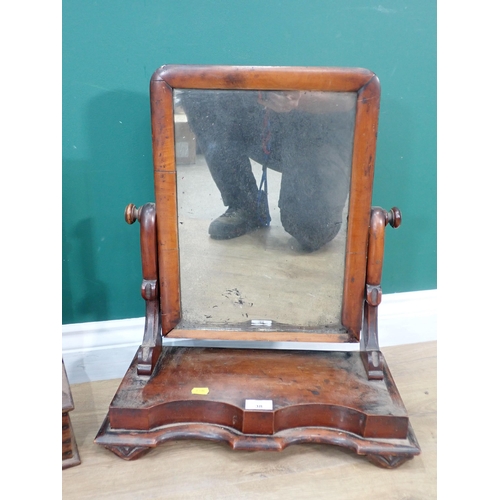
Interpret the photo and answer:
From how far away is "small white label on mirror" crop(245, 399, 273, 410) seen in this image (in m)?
1.02

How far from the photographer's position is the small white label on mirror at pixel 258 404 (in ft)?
3.36

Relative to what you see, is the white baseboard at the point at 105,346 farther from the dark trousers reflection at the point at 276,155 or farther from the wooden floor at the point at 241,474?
the dark trousers reflection at the point at 276,155

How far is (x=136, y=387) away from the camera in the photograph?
1.10 meters

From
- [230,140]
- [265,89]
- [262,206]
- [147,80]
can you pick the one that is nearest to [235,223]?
[262,206]

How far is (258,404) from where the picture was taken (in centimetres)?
104

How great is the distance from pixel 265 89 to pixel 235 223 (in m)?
0.27

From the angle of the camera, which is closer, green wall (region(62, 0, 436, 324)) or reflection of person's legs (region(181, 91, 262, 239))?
reflection of person's legs (region(181, 91, 262, 239))

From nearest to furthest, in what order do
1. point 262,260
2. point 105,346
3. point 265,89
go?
point 265,89, point 262,260, point 105,346

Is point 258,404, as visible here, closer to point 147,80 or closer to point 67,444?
point 67,444

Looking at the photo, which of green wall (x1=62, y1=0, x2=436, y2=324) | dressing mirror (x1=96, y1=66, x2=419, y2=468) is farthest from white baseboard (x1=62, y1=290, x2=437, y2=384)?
dressing mirror (x1=96, y1=66, x2=419, y2=468)

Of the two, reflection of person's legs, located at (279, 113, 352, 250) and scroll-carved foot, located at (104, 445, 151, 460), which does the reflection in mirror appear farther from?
scroll-carved foot, located at (104, 445, 151, 460)

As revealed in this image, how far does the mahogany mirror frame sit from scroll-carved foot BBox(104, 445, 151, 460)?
9.5 inches

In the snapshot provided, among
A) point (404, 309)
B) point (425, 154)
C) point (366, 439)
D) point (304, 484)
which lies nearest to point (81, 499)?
point (304, 484)

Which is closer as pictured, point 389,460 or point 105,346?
point 389,460
